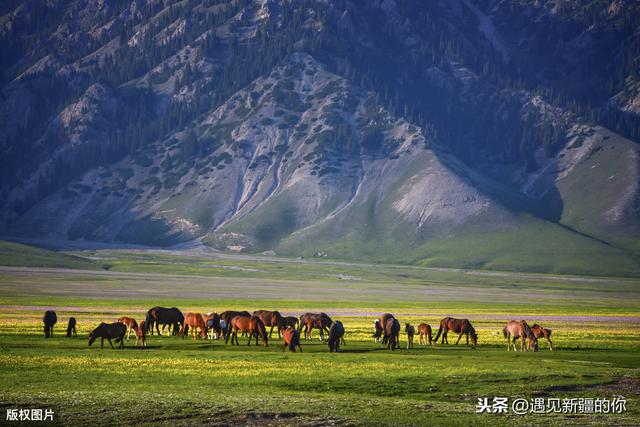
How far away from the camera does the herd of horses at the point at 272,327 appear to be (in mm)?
51906

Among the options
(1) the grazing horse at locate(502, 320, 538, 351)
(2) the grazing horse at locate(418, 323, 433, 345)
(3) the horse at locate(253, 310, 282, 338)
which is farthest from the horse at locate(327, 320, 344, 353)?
(1) the grazing horse at locate(502, 320, 538, 351)

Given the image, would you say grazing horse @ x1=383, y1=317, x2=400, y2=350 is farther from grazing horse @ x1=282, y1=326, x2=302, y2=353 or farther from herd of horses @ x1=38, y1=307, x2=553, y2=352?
grazing horse @ x1=282, y1=326, x2=302, y2=353

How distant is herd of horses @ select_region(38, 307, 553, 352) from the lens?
Result: 5191cm

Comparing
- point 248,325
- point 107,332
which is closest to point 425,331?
point 248,325

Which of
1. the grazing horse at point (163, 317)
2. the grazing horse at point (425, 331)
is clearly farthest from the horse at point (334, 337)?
the grazing horse at point (163, 317)

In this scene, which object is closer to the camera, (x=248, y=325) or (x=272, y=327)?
(x=248, y=325)

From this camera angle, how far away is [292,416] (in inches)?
1220

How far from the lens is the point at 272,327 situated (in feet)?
199

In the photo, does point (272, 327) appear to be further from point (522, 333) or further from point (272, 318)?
point (522, 333)

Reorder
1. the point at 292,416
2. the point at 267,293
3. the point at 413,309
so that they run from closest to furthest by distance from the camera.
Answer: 1. the point at 292,416
2. the point at 413,309
3. the point at 267,293

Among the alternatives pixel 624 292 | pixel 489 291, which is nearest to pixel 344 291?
pixel 489 291

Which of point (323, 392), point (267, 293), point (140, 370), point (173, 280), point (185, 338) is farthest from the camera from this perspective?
point (173, 280)

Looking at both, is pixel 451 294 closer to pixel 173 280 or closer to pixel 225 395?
pixel 173 280

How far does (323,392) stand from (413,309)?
3132 inches
